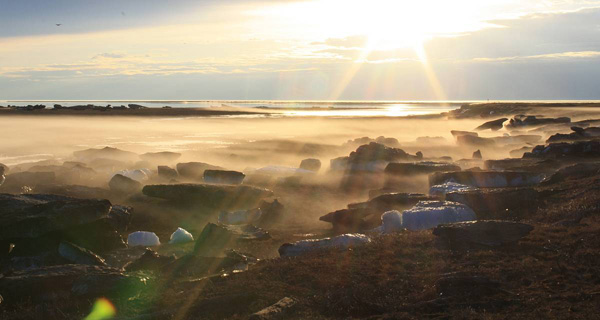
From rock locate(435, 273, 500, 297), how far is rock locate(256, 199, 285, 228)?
9.28 meters

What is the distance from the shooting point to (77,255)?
44.3 ft

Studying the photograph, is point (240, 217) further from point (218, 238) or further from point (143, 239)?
point (218, 238)

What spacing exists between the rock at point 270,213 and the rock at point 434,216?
4847 mm

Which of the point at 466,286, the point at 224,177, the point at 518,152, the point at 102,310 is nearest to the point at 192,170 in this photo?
the point at 224,177

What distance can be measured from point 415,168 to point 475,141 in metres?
14.0

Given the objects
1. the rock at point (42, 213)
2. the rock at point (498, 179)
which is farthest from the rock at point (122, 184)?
the rock at point (498, 179)

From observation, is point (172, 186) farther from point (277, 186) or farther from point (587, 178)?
point (587, 178)

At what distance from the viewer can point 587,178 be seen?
61.6ft

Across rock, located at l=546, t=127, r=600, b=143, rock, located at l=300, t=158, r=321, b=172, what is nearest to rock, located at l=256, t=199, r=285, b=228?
rock, located at l=300, t=158, r=321, b=172

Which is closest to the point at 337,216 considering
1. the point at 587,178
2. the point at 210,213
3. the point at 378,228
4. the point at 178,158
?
the point at 378,228

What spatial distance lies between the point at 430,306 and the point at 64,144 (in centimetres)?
3822

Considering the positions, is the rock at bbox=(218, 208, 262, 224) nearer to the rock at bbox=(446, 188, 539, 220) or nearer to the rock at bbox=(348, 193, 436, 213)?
the rock at bbox=(348, 193, 436, 213)

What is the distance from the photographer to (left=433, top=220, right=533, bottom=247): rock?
41.1 feet

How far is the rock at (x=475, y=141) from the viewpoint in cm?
3759
